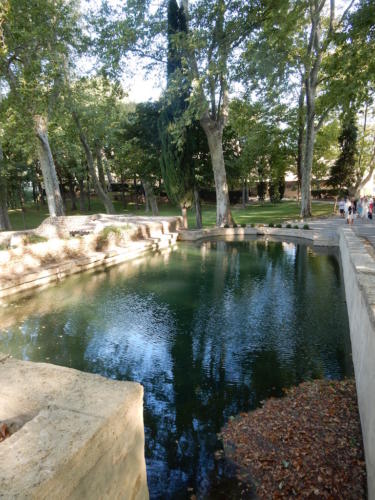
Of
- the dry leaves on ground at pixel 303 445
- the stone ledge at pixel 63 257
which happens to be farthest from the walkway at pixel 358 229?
the stone ledge at pixel 63 257

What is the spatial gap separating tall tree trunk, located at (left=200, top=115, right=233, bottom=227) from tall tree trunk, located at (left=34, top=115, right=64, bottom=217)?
28.5ft

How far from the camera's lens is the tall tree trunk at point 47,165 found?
17969 mm

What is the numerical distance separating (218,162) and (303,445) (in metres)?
17.0

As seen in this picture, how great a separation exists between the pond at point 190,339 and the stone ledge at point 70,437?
1.56 m

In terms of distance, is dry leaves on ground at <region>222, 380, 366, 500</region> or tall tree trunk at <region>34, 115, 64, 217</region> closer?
dry leaves on ground at <region>222, 380, 366, 500</region>

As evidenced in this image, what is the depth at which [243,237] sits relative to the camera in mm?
19094

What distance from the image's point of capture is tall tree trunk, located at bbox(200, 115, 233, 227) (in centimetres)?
1841

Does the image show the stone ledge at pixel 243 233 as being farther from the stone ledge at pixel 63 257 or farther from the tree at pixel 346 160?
the tree at pixel 346 160

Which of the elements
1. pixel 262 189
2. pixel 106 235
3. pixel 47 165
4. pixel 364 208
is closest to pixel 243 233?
pixel 364 208

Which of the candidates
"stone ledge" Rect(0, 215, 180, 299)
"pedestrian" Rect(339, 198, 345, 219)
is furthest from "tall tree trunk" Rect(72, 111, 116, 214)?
"pedestrian" Rect(339, 198, 345, 219)

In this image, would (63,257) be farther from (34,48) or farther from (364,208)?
(364,208)

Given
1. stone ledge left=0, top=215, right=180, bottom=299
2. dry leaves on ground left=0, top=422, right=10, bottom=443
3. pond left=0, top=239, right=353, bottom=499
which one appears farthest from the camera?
stone ledge left=0, top=215, right=180, bottom=299

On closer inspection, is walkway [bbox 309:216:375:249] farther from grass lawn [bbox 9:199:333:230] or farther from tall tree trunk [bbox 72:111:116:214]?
tall tree trunk [bbox 72:111:116:214]

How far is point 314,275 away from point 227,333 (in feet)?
17.3
